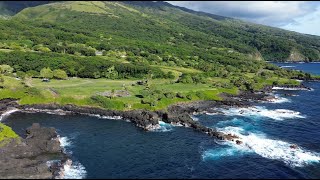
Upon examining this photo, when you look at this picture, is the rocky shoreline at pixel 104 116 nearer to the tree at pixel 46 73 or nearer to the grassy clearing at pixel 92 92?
the grassy clearing at pixel 92 92

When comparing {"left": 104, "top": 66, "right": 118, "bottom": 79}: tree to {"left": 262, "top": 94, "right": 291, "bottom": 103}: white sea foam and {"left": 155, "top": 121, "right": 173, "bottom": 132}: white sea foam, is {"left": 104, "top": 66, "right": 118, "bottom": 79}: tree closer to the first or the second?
{"left": 155, "top": 121, "right": 173, "bottom": 132}: white sea foam

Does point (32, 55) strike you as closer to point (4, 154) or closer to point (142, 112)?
point (142, 112)

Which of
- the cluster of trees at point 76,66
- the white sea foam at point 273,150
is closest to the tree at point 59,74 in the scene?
the cluster of trees at point 76,66

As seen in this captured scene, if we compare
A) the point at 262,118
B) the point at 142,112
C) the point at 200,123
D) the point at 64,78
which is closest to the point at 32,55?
the point at 64,78

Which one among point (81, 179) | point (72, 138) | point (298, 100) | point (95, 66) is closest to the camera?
point (81, 179)

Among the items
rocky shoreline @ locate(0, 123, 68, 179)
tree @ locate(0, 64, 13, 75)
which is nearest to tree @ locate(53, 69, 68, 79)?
tree @ locate(0, 64, 13, 75)

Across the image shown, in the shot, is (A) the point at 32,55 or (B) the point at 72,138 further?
(A) the point at 32,55

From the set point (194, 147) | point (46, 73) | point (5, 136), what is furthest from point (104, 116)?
point (46, 73)

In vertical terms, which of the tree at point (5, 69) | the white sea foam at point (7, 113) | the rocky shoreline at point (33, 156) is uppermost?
the tree at point (5, 69)
